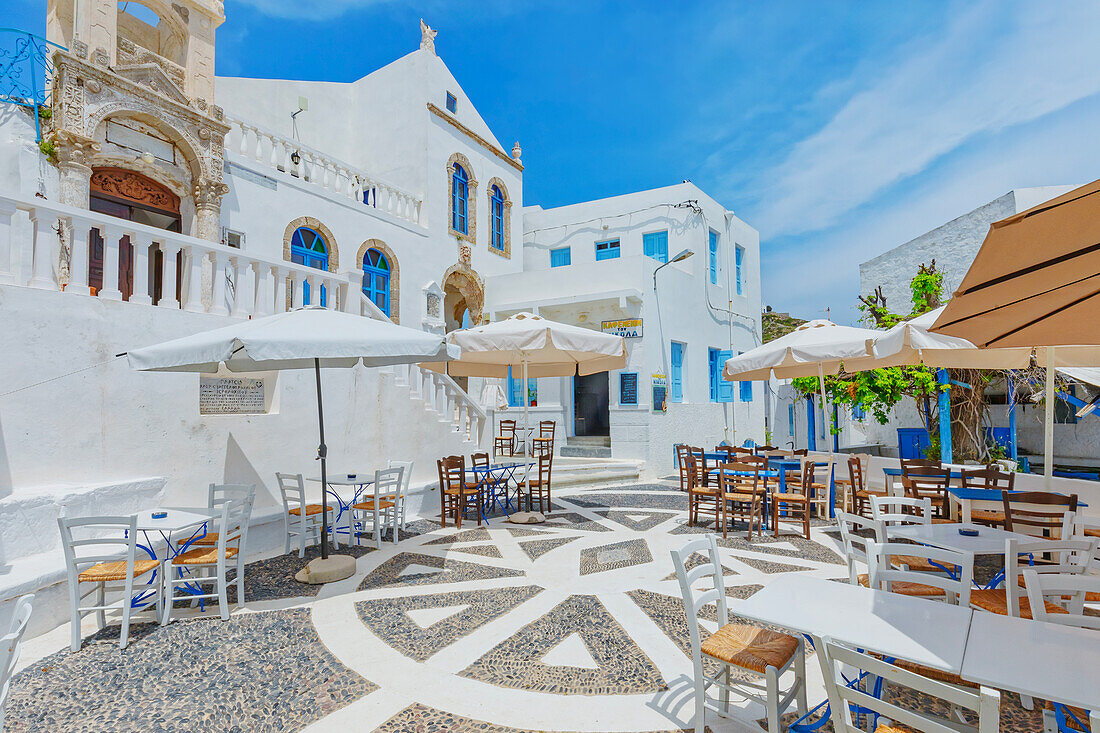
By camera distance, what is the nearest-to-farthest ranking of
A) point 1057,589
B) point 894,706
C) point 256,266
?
point 894,706 → point 1057,589 → point 256,266

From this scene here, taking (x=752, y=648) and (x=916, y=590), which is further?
(x=916, y=590)

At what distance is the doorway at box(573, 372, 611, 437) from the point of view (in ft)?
60.3

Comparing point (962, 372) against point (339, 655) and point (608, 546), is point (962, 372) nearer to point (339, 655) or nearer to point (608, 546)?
point (608, 546)

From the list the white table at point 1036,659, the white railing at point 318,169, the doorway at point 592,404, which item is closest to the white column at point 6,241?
the white railing at point 318,169

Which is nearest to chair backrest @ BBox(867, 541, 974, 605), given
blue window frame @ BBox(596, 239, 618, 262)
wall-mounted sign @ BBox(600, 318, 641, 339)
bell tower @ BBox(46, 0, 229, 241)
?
bell tower @ BBox(46, 0, 229, 241)

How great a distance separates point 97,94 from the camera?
799 centimetres

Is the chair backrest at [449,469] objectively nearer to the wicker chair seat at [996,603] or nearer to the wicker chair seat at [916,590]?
the wicker chair seat at [916,590]

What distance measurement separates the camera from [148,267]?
6.45 metres

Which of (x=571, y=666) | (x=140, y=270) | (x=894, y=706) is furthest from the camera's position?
(x=140, y=270)

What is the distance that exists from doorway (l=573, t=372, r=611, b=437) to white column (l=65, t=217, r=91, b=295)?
46.1 ft

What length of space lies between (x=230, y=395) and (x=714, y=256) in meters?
14.8

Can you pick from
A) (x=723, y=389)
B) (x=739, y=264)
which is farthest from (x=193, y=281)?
(x=739, y=264)

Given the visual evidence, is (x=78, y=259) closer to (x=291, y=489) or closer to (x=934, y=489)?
(x=291, y=489)

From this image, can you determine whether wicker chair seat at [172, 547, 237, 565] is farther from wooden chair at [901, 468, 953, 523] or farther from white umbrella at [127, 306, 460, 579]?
wooden chair at [901, 468, 953, 523]
